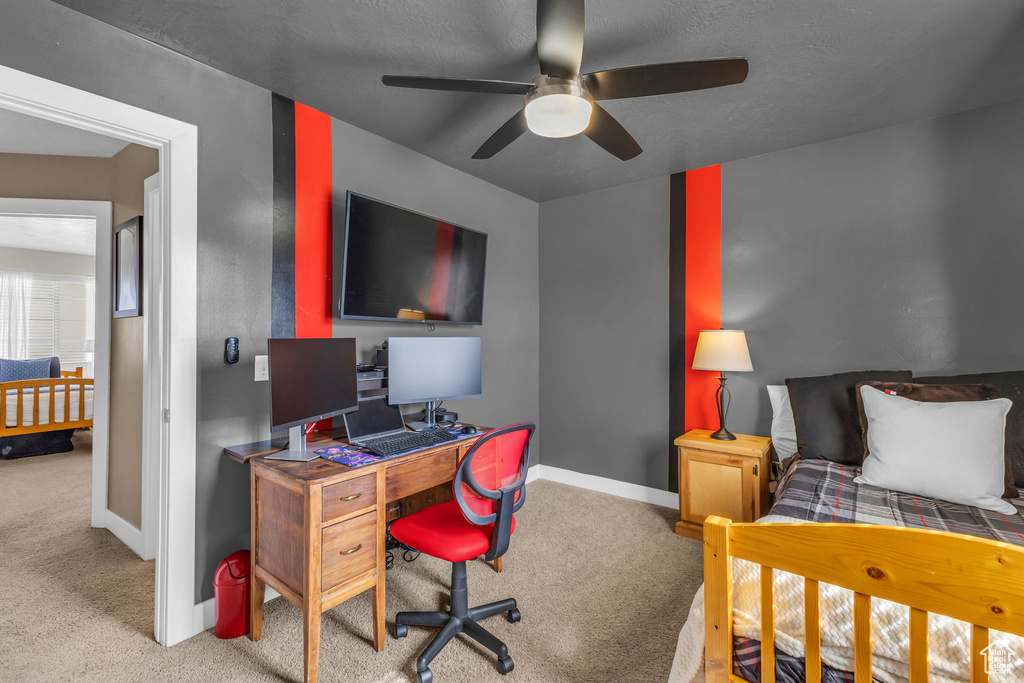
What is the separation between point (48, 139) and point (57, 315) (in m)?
5.61

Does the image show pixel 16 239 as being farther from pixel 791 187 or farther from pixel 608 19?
pixel 791 187

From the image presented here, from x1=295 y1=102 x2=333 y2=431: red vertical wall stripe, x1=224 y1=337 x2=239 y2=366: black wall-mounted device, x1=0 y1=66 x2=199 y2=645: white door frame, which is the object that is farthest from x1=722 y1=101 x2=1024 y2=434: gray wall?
x1=0 y1=66 x2=199 y2=645: white door frame

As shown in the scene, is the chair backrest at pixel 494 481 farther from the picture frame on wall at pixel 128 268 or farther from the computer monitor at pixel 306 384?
the picture frame on wall at pixel 128 268

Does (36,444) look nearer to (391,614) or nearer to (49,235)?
(49,235)

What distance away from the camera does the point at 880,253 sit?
9.02ft

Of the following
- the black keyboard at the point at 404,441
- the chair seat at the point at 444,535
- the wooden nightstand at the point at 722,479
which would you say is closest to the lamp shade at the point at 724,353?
the wooden nightstand at the point at 722,479

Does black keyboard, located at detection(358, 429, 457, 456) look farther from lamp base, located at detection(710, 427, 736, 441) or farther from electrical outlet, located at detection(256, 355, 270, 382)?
lamp base, located at detection(710, 427, 736, 441)

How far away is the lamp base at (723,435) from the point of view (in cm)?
293

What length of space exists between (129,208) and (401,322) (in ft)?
6.05

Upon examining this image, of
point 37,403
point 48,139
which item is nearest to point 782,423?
point 48,139

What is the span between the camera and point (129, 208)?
2809 mm

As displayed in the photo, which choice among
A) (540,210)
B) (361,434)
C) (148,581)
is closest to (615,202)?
(540,210)

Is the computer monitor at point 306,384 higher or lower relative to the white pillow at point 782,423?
higher

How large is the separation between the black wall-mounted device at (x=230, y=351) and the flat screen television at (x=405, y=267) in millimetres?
572
